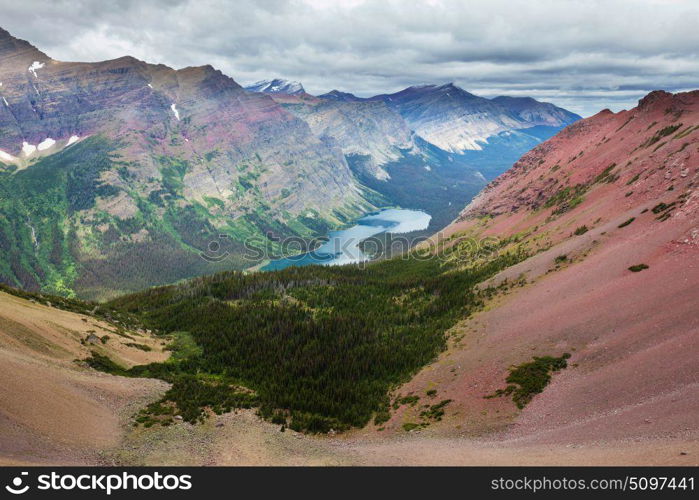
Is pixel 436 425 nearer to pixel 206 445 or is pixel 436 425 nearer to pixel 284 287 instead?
pixel 206 445

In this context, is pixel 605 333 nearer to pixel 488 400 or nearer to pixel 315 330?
pixel 488 400

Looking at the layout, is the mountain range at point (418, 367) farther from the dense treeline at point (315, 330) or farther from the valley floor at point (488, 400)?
the dense treeline at point (315, 330)

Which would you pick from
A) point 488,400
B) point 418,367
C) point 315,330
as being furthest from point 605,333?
point 315,330

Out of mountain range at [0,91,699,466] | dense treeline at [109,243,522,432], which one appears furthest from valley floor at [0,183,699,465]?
dense treeline at [109,243,522,432]

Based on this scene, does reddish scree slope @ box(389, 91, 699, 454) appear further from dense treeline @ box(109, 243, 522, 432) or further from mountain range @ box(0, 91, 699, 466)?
dense treeline @ box(109, 243, 522, 432)

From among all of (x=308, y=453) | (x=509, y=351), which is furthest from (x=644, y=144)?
(x=308, y=453)

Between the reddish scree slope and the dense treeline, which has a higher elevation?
the reddish scree slope
